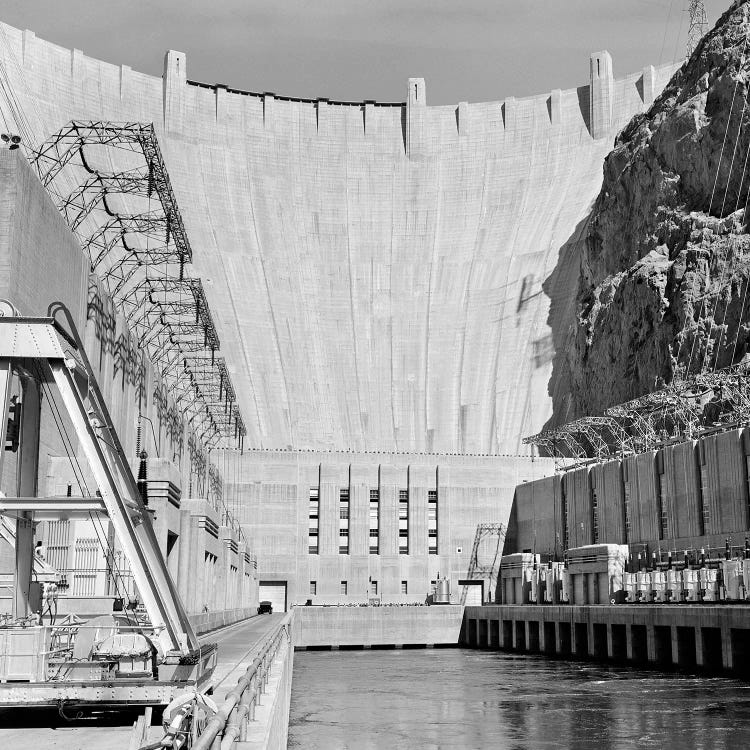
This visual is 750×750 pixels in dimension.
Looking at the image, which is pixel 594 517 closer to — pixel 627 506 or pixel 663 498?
pixel 627 506

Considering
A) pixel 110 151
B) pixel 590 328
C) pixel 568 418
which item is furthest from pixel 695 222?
pixel 110 151

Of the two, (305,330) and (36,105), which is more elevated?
(36,105)

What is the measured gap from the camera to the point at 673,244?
7669 cm

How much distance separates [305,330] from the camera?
88812 mm

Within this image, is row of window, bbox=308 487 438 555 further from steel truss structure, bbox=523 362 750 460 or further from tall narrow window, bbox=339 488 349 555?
steel truss structure, bbox=523 362 750 460

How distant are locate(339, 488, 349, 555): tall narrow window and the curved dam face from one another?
956cm

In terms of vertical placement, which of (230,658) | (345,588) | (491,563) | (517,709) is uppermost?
(491,563)

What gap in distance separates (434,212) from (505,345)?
15270 millimetres

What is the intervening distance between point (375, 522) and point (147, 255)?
116 feet

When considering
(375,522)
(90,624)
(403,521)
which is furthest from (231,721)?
(403,521)

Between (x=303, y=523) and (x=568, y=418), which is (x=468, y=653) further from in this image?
(x=568, y=418)

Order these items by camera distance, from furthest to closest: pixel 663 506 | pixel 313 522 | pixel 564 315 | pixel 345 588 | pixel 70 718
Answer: pixel 564 315, pixel 313 522, pixel 345 588, pixel 663 506, pixel 70 718

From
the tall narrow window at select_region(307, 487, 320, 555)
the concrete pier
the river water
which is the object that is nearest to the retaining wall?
the concrete pier

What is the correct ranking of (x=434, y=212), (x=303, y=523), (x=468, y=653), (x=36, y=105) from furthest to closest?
(x=434, y=212)
(x=36, y=105)
(x=303, y=523)
(x=468, y=653)
